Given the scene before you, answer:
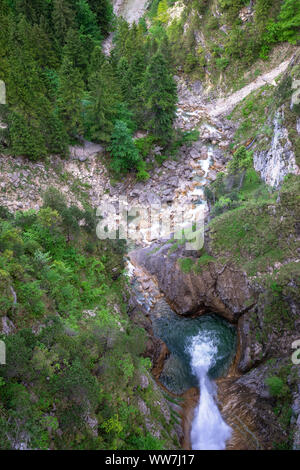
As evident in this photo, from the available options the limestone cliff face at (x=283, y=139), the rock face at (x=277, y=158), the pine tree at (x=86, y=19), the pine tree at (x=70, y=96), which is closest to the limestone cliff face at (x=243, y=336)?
the rock face at (x=277, y=158)

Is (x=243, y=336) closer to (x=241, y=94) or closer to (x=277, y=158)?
(x=277, y=158)

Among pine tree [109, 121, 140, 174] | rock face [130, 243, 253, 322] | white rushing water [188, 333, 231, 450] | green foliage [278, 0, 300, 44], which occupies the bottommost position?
white rushing water [188, 333, 231, 450]

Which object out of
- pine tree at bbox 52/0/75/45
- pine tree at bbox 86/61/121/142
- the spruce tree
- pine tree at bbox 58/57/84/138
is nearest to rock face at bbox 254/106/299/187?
pine tree at bbox 86/61/121/142

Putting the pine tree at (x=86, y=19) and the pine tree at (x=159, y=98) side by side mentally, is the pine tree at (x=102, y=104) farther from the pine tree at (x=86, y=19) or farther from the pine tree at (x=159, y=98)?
the pine tree at (x=86, y=19)

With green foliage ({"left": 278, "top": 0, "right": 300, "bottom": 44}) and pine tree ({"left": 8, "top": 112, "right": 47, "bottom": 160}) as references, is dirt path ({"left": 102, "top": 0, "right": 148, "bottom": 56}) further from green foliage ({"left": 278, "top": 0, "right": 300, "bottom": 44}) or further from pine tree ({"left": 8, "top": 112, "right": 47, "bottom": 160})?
pine tree ({"left": 8, "top": 112, "right": 47, "bottom": 160})

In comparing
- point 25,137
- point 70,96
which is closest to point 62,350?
point 25,137

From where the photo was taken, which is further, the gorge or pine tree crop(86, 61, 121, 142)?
pine tree crop(86, 61, 121, 142)
